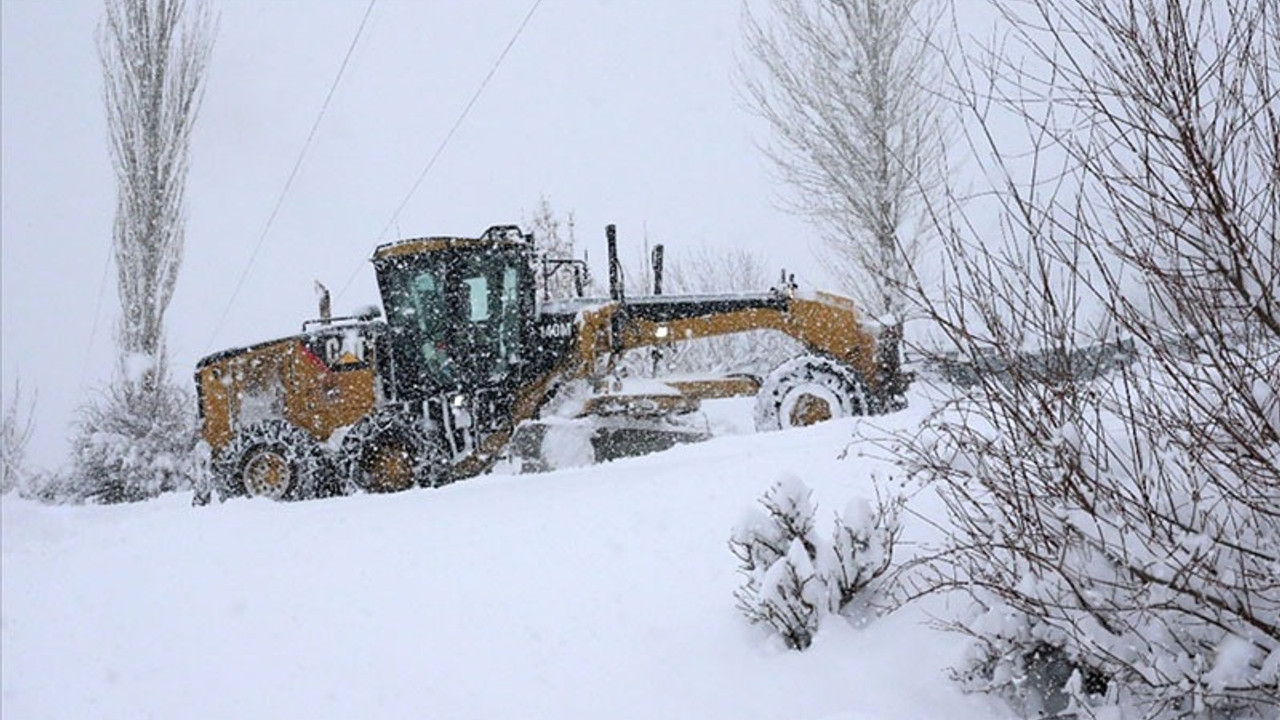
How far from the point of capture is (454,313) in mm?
8977

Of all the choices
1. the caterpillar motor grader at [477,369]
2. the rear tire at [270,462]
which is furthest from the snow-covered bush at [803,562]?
the rear tire at [270,462]

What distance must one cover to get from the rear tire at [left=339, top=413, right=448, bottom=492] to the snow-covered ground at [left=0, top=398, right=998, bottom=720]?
884 millimetres

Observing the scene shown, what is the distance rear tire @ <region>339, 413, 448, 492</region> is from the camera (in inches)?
338

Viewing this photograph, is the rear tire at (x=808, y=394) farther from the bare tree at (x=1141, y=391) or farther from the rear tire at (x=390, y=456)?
the bare tree at (x=1141, y=391)

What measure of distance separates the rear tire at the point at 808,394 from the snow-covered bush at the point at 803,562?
153 inches

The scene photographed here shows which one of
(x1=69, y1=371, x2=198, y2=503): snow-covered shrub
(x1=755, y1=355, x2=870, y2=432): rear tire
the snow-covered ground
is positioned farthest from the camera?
(x1=69, y1=371, x2=198, y2=503): snow-covered shrub

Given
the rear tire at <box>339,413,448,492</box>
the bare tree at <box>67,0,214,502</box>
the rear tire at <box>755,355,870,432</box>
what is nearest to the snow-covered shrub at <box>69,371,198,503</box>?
the bare tree at <box>67,0,214,502</box>

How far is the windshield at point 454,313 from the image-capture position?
895cm

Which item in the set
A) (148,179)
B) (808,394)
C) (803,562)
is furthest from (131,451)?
(803,562)

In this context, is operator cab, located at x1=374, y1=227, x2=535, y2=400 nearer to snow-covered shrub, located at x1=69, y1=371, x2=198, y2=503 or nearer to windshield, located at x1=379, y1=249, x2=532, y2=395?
windshield, located at x1=379, y1=249, x2=532, y2=395

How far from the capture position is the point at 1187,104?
7.85 feet

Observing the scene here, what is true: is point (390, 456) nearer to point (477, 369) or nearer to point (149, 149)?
point (477, 369)

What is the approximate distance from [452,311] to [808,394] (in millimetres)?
3320

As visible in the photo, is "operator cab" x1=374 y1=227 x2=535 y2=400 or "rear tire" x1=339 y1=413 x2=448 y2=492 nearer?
"rear tire" x1=339 y1=413 x2=448 y2=492
